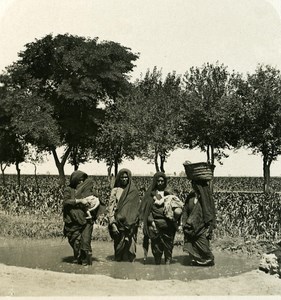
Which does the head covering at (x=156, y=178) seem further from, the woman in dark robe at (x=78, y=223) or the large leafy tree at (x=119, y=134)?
the large leafy tree at (x=119, y=134)

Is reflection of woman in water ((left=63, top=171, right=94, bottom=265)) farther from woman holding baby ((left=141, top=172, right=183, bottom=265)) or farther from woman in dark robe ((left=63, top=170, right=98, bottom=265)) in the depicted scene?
woman holding baby ((left=141, top=172, right=183, bottom=265))

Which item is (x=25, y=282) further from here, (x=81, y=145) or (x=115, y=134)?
(x=81, y=145)

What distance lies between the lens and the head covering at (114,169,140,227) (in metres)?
9.25

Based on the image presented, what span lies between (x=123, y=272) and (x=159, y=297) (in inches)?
86.0

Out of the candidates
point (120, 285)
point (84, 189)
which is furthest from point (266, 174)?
point (120, 285)

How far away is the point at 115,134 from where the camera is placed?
28016mm

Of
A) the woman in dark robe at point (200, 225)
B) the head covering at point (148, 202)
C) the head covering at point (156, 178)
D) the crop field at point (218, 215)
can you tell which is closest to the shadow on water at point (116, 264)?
the woman in dark robe at point (200, 225)

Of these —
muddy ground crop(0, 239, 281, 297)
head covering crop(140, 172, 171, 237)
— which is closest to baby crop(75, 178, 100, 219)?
head covering crop(140, 172, 171, 237)

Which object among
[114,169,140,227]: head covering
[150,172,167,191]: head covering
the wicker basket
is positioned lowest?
[114,169,140,227]: head covering

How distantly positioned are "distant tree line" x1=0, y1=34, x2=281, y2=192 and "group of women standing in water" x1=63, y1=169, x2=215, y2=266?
17.9 m

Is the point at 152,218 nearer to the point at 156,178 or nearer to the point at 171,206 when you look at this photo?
the point at 171,206

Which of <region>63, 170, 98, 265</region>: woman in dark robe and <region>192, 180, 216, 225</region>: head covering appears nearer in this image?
<region>192, 180, 216, 225</region>: head covering

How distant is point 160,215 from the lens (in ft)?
29.4

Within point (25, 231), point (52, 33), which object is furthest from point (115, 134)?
point (25, 231)
